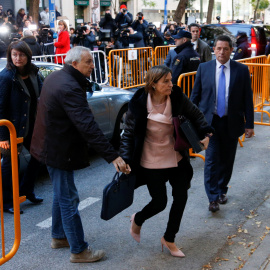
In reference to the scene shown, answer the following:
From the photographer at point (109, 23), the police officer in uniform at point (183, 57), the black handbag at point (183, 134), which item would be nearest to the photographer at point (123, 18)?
the photographer at point (109, 23)

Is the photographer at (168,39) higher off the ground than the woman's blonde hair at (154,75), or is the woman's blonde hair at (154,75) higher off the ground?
the photographer at (168,39)

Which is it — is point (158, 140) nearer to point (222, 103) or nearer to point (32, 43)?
point (222, 103)

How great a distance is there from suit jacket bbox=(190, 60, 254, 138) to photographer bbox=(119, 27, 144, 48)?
9914mm

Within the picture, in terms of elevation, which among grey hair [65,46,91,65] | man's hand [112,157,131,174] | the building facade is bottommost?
man's hand [112,157,131,174]

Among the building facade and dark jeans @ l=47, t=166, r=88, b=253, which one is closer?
dark jeans @ l=47, t=166, r=88, b=253

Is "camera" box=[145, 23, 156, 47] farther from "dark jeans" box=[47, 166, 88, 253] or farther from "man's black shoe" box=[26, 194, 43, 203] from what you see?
"dark jeans" box=[47, 166, 88, 253]

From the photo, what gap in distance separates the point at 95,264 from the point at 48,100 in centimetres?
146

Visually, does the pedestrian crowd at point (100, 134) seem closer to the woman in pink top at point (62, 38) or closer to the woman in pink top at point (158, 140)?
the woman in pink top at point (158, 140)

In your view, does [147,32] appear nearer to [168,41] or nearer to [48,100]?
[168,41]

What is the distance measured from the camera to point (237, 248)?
4461 millimetres

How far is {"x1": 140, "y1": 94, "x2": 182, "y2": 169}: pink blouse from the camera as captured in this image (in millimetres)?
4105

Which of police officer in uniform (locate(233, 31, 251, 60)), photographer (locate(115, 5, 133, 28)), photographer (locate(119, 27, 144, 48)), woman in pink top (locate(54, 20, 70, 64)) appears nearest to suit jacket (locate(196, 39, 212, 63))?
police officer in uniform (locate(233, 31, 251, 60))

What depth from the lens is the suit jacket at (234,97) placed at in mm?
5141

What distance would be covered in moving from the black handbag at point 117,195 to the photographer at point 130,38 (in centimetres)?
1129
